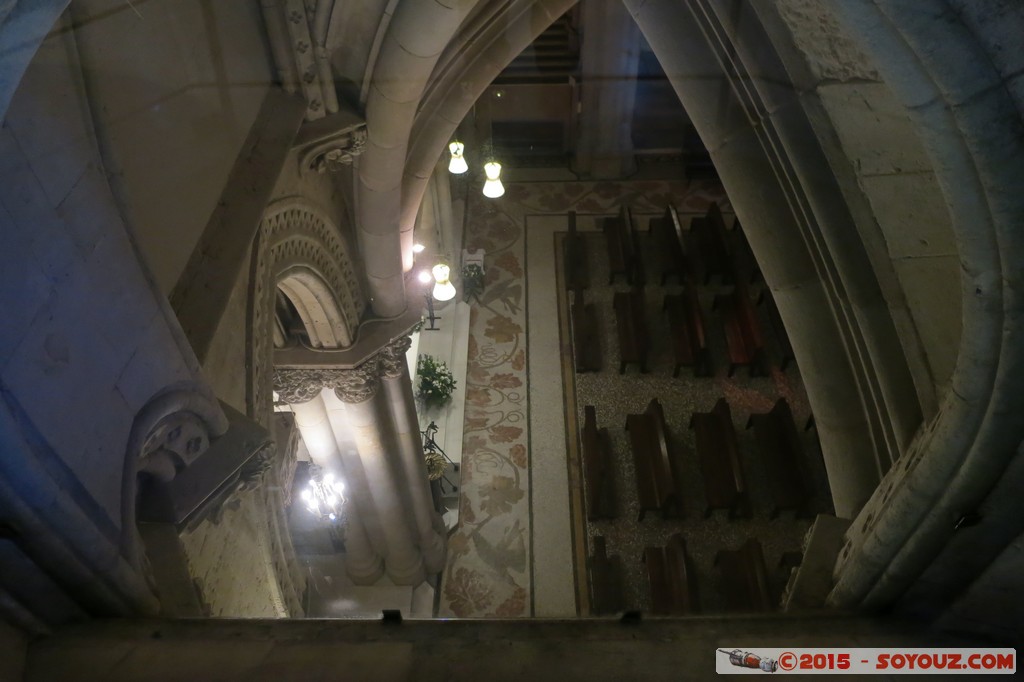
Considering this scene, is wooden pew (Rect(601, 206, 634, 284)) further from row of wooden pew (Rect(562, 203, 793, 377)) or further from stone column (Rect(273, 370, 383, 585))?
stone column (Rect(273, 370, 383, 585))

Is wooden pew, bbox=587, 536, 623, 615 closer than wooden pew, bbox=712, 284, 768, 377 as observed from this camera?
Yes

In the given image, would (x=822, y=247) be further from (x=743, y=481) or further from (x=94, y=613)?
(x=743, y=481)

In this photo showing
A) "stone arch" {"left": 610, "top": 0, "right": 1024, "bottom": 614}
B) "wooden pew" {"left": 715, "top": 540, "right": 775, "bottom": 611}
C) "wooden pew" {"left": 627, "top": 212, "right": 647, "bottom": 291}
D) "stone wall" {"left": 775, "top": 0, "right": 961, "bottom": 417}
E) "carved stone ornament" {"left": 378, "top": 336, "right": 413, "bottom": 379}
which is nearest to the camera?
"stone arch" {"left": 610, "top": 0, "right": 1024, "bottom": 614}

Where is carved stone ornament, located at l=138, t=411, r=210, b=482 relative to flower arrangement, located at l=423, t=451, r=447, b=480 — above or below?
below

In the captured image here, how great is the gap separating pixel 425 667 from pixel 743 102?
1.77 m

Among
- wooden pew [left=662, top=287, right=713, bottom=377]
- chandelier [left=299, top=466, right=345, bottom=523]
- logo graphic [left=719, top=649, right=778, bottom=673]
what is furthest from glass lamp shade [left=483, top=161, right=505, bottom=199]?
logo graphic [left=719, top=649, right=778, bottom=673]

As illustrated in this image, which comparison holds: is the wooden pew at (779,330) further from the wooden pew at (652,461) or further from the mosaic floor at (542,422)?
the wooden pew at (652,461)

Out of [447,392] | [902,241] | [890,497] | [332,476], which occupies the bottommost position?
[890,497]

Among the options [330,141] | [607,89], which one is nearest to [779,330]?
[607,89]

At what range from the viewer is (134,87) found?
65.6 inches

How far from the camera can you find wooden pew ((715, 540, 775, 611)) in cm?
438

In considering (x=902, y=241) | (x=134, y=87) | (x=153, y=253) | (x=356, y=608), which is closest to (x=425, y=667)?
(x=153, y=253)

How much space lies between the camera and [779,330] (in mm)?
6324

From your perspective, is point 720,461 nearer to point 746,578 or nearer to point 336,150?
point 746,578
